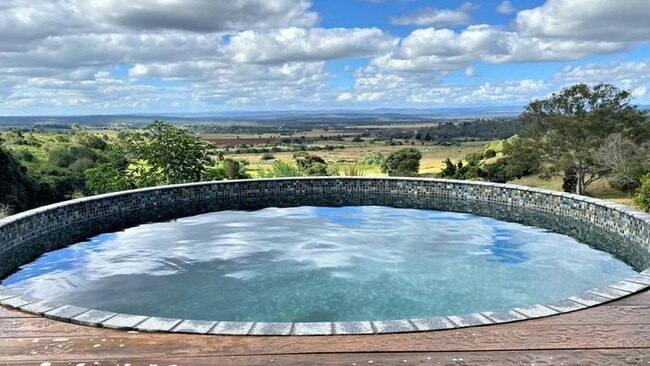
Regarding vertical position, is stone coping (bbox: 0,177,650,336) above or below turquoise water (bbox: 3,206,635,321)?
above

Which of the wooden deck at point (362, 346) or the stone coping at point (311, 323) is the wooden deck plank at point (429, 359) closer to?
the wooden deck at point (362, 346)

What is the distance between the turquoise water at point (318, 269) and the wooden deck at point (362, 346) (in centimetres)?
191

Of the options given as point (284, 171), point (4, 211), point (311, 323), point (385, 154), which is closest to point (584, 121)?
point (284, 171)

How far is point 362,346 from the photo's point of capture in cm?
404

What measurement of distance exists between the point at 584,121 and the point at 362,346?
763 inches

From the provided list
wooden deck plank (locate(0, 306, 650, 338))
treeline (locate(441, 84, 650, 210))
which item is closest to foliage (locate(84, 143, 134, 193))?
wooden deck plank (locate(0, 306, 650, 338))

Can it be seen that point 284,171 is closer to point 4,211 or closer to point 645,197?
point 4,211

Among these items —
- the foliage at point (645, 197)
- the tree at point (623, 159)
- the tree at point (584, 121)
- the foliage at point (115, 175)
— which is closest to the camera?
the foliage at point (645, 197)

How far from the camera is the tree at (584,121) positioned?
790 inches

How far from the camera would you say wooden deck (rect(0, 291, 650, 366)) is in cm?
385

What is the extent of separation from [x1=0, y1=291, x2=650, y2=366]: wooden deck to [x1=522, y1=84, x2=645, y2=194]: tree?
17318mm

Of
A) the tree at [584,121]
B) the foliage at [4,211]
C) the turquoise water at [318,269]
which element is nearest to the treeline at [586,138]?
the tree at [584,121]

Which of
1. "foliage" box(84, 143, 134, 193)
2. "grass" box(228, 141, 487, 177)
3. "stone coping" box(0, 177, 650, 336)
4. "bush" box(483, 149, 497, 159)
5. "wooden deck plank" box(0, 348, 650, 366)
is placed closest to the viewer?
"wooden deck plank" box(0, 348, 650, 366)

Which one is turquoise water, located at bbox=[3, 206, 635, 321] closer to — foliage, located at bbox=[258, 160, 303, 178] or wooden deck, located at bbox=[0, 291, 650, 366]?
wooden deck, located at bbox=[0, 291, 650, 366]
